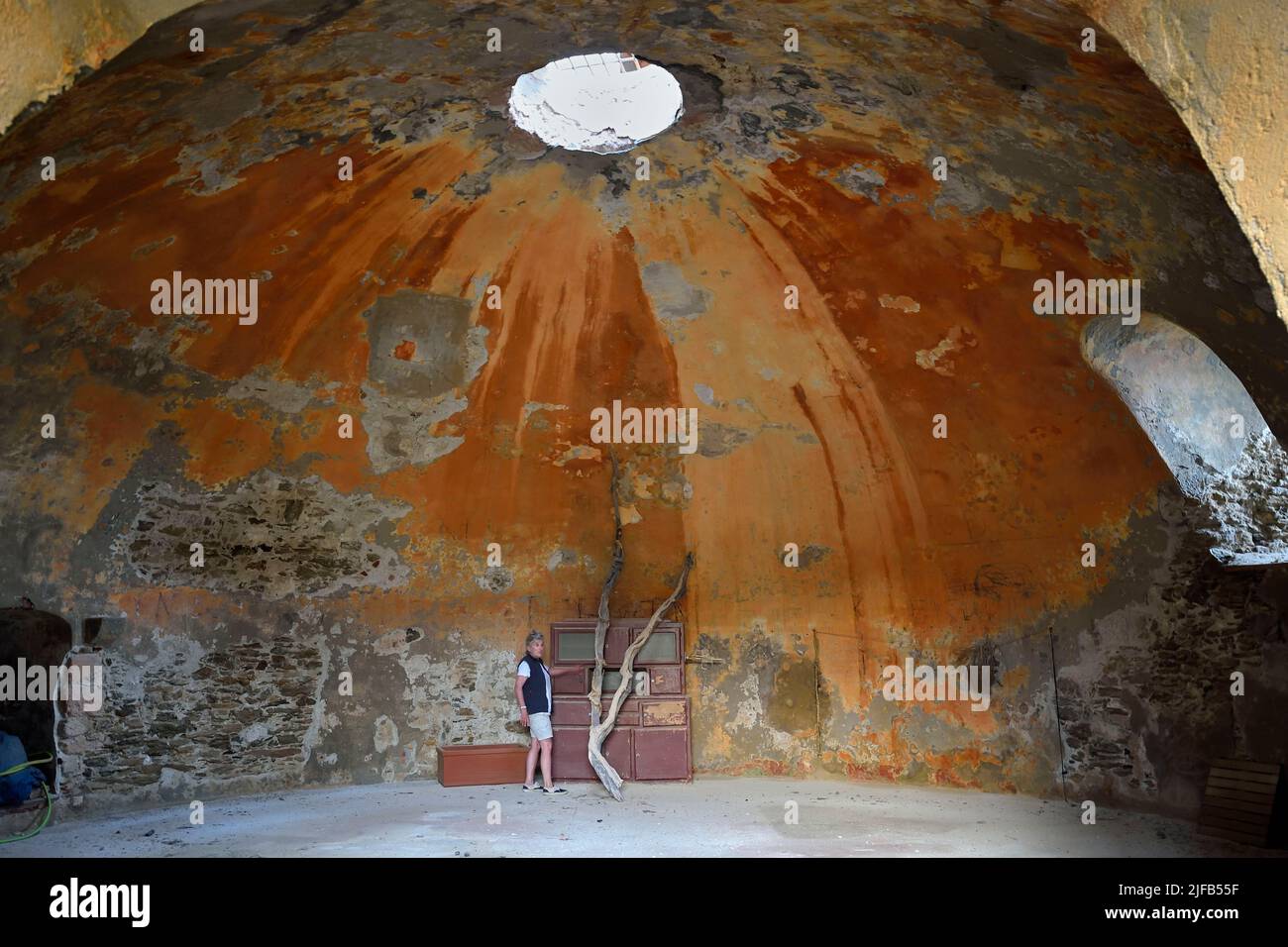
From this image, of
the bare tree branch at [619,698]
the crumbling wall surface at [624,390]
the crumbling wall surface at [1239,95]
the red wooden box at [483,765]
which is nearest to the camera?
the crumbling wall surface at [1239,95]

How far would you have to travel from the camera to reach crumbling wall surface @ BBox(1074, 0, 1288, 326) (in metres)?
3.49

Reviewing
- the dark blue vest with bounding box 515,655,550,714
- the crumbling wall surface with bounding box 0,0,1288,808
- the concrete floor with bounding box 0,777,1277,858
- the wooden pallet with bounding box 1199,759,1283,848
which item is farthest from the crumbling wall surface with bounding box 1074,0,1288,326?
the dark blue vest with bounding box 515,655,550,714

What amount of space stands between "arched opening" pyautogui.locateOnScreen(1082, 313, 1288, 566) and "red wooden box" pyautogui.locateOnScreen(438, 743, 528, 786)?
6149 mm

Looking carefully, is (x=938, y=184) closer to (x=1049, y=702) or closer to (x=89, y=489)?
(x=1049, y=702)

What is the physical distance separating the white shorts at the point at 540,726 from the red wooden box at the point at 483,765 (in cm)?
41

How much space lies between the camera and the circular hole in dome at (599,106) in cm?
838

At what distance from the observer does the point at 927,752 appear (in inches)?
404

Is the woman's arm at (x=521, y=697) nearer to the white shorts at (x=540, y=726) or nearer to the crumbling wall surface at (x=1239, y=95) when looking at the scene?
the white shorts at (x=540, y=726)
